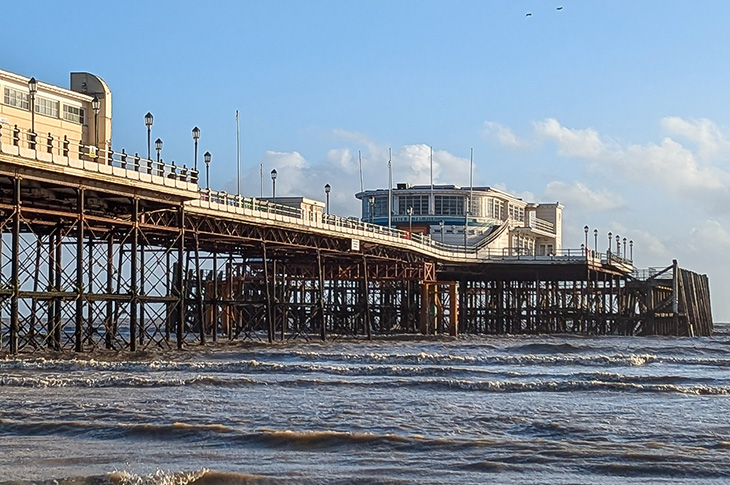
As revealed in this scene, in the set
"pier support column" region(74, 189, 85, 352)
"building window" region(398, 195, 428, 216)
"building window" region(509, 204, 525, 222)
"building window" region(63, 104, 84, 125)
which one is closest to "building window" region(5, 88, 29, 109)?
"building window" region(63, 104, 84, 125)

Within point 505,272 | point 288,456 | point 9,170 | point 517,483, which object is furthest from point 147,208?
point 505,272

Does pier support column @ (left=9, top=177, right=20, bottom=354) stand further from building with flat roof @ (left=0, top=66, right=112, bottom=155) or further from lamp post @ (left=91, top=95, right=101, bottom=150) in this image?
lamp post @ (left=91, top=95, right=101, bottom=150)

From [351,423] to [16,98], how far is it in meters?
20.4

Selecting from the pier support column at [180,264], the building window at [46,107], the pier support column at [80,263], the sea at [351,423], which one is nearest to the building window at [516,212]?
the pier support column at [180,264]

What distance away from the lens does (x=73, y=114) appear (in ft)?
126

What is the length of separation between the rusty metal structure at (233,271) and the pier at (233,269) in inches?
3.6

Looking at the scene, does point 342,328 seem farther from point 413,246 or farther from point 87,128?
point 87,128

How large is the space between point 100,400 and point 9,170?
11165 millimetres

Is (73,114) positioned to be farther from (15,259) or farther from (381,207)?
(381,207)

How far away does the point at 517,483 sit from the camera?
14.4 m

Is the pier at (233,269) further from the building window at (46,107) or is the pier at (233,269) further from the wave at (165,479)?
the wave at (165,479)

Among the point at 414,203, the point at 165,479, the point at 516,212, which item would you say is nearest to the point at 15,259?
the point at 165,479

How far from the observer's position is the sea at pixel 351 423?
49.4ft

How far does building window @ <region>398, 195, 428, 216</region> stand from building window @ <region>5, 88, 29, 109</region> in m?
51.8
